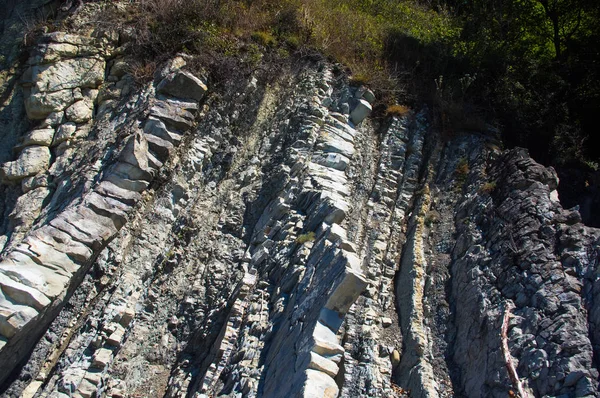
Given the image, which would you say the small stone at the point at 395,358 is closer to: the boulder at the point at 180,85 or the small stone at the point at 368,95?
the small stone at the point at 368,95

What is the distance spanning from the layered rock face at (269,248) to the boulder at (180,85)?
24mm

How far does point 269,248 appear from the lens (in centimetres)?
779

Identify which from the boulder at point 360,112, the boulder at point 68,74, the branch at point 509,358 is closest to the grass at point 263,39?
the boulder at point 360,112

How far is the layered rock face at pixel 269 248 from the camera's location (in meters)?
6.15

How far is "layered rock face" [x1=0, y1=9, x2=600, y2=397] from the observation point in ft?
20.2

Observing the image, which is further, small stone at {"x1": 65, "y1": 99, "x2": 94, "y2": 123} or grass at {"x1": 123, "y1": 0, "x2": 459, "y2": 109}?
grass at {"x1": 123, "y1": 0, "x2": 459, "y2": 109}

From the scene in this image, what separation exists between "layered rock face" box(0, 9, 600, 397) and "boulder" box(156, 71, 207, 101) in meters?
0.02

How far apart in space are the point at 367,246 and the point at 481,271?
5.36 ft

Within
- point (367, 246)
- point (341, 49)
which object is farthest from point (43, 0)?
point (367, 246)

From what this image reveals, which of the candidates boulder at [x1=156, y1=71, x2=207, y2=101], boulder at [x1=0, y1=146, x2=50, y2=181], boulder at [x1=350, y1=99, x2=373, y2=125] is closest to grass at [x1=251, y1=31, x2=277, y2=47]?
boulder at [x1=156, y1=71, x2=207, y2=101]

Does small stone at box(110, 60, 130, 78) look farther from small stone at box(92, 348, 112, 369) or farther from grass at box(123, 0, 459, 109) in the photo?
small stone at box(92, 348, 112, 369)

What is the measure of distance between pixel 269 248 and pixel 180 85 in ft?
9.81

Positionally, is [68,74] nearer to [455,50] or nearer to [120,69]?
[120,69]

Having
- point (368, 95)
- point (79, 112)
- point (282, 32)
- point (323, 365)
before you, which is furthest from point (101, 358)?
point (282, 32)
